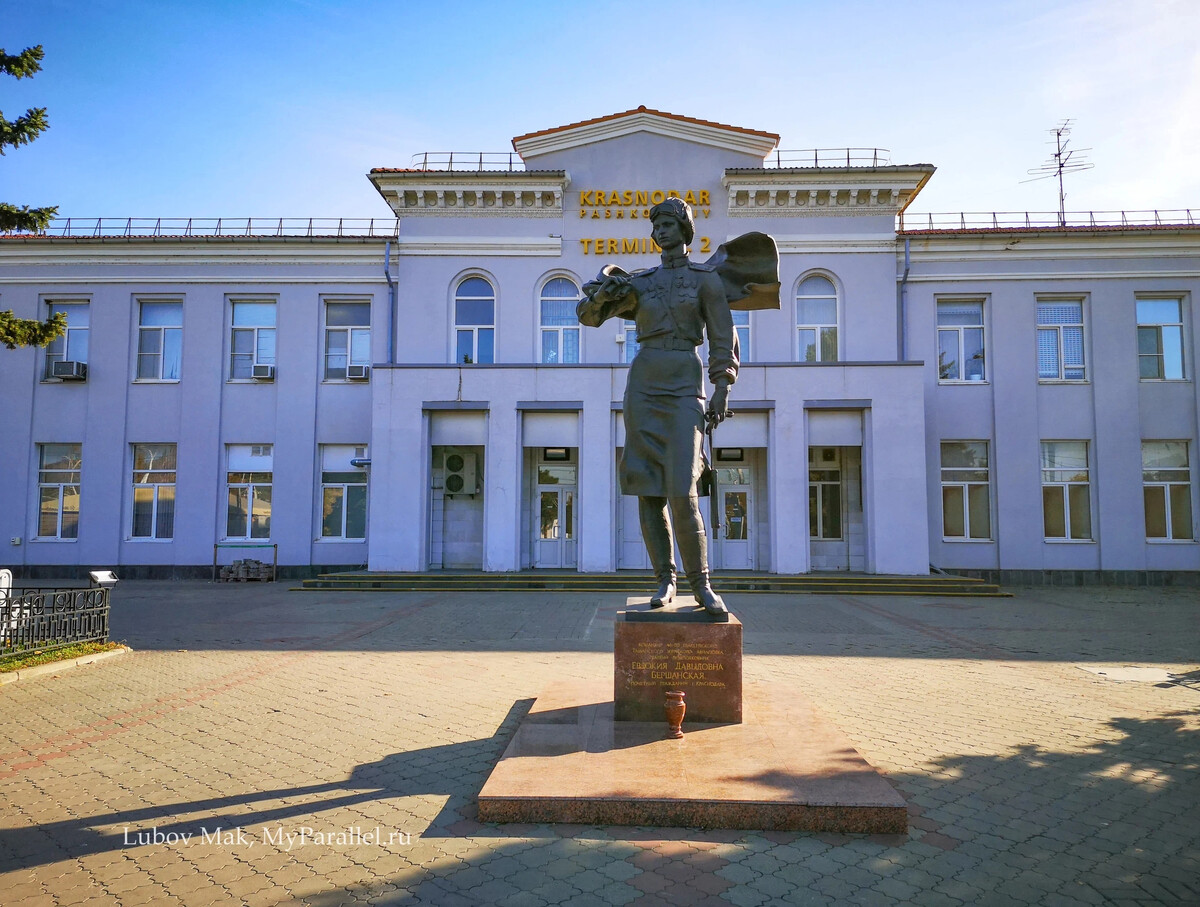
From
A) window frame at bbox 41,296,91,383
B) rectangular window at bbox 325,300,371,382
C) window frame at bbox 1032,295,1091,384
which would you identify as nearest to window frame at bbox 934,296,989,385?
window frame at bbox 1032,295,1091,384

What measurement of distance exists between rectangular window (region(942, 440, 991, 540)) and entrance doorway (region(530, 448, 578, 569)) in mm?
10363

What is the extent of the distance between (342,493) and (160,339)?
7.12 m

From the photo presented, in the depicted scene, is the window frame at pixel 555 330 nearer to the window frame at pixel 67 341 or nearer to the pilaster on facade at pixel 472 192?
the pilaster on facade at pixel 472 192

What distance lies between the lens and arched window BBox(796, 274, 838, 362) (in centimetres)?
2072

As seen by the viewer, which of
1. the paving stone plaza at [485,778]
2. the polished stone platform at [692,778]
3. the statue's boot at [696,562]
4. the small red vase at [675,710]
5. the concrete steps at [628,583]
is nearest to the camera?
the paving stone plaza at [485,778]

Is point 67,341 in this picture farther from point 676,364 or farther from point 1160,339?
point 1160,339

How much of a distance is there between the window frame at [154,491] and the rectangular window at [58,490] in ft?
4.84

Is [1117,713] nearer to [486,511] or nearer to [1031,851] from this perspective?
[1031,851]

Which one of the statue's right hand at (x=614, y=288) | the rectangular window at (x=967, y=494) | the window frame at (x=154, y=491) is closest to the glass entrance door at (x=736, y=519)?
the rectangular window at (x=967, y=494)

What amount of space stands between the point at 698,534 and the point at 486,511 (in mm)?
14055

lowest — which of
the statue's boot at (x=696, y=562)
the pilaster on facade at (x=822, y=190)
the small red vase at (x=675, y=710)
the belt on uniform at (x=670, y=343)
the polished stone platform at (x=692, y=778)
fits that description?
the polished stone platform at (x=692, y=778)

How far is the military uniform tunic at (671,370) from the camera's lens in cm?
569

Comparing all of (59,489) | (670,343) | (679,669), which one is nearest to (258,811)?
(679,669)

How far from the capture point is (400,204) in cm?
2091
